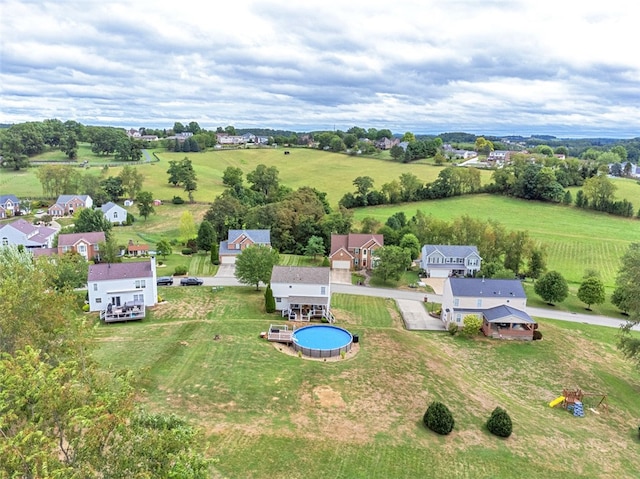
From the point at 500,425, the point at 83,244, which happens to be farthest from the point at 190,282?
the point at 500,425

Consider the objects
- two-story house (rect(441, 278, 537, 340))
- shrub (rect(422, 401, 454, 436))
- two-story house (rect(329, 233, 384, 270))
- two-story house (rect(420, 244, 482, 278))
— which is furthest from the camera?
two-story house (rect(329, 233, 384, 270))

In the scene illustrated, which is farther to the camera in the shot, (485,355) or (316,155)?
(316,155)

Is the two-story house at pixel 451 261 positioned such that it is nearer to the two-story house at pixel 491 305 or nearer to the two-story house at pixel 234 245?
the two-story house at pixel 491 305

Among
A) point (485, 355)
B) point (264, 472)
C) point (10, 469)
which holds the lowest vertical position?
point (485, 355)

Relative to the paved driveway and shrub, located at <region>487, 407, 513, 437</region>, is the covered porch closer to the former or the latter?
the paved driveway

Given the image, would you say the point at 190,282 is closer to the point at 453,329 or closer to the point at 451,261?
the point at 453,329

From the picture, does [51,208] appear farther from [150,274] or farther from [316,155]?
[316,155]

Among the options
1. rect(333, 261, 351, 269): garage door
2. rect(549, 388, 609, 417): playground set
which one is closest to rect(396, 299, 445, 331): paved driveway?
rect(549, 388, 609, 417): playground set

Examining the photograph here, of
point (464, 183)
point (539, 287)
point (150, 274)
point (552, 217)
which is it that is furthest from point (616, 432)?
point (464, 183)
